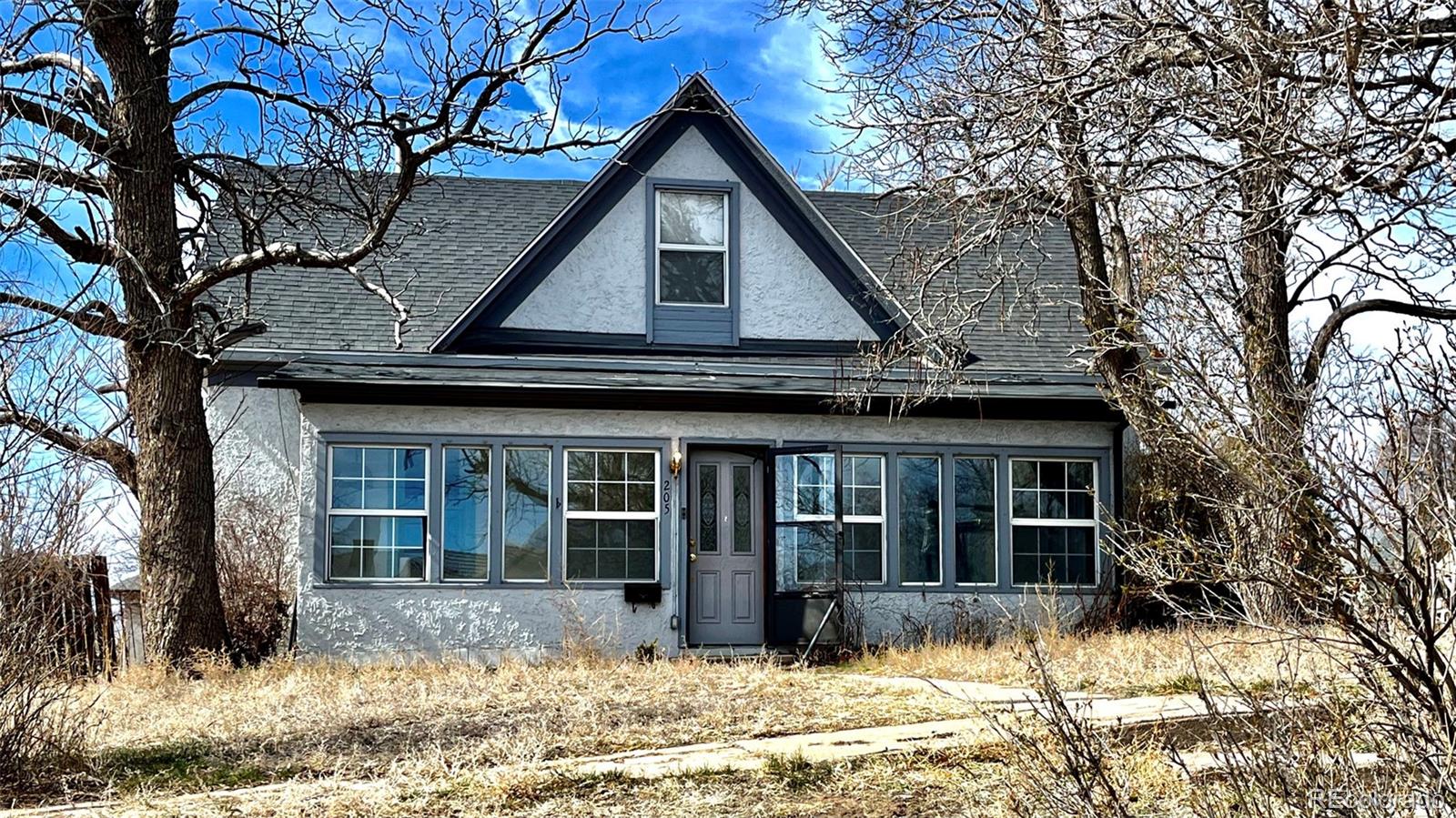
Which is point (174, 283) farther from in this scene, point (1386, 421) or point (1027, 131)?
point (1386, 421)

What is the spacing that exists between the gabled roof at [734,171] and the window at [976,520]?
204 centimetres

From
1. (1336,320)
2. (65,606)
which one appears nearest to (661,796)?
(65,606)

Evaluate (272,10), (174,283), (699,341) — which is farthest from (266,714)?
(699,341)

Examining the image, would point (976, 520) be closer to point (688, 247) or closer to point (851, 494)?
point (851, 494)

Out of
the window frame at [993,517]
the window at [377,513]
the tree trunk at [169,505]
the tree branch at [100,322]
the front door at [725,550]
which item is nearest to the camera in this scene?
the tree branch at [100,322]

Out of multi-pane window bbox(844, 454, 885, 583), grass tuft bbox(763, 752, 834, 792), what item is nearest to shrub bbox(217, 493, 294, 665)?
multi-pane window bbox(844, 454, 885, 583)

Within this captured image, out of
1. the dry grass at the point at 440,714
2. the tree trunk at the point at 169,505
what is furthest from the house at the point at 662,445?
the dry grass at the point at 440,714

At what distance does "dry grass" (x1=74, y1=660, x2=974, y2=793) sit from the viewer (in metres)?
7.90

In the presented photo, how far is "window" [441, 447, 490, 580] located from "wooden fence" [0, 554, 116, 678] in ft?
11.1

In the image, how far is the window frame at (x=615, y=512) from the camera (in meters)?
14.7

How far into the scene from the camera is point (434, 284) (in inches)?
708

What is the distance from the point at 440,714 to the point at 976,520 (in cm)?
778

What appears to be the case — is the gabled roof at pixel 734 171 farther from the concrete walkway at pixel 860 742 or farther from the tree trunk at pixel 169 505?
the concrete walkway at pixel 860 742

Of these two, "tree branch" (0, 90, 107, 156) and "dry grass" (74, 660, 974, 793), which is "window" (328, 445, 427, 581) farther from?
"tree branch" (0, 90, 107, 156)
